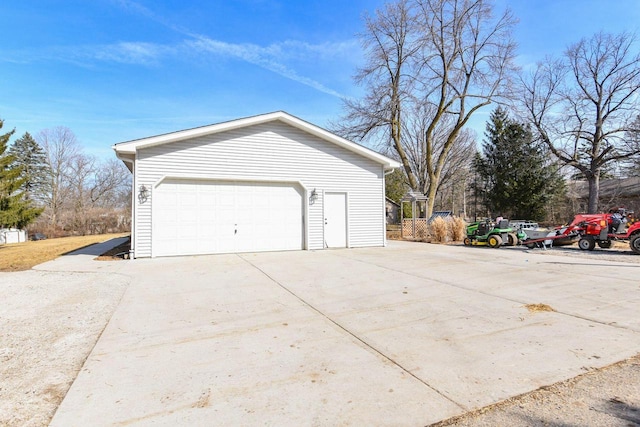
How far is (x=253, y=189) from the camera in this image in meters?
10.9

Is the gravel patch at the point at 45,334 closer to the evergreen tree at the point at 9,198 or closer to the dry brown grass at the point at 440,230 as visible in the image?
the dry brown grass at the point at 440,230

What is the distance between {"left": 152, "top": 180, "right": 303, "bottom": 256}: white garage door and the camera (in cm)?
983

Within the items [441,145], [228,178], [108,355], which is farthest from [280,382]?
[441,145]

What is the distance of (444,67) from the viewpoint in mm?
21469

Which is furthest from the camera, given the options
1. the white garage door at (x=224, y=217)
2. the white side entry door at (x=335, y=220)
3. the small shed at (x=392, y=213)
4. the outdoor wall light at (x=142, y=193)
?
the small shed at (x=392, y=213)

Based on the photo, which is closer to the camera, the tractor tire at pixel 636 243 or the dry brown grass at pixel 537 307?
the dry brown grass at pixel 537 307

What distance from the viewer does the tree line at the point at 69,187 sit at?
30797mm

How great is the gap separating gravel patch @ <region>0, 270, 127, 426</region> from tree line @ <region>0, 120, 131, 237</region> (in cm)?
2825

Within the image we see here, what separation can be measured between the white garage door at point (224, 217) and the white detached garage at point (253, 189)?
0.03 meters

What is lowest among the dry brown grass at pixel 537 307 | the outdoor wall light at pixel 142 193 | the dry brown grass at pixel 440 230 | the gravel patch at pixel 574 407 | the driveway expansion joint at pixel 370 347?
the gravel patch at pixel 574 407

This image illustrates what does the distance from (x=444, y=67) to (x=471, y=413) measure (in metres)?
23.2

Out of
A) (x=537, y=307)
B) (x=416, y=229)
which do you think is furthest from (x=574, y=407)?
(x=416, y=229)

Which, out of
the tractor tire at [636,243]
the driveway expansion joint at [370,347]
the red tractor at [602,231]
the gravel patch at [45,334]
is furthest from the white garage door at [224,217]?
the tractor tire at [636,243]

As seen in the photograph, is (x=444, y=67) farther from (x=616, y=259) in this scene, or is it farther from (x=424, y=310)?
(x=424, y=310)
